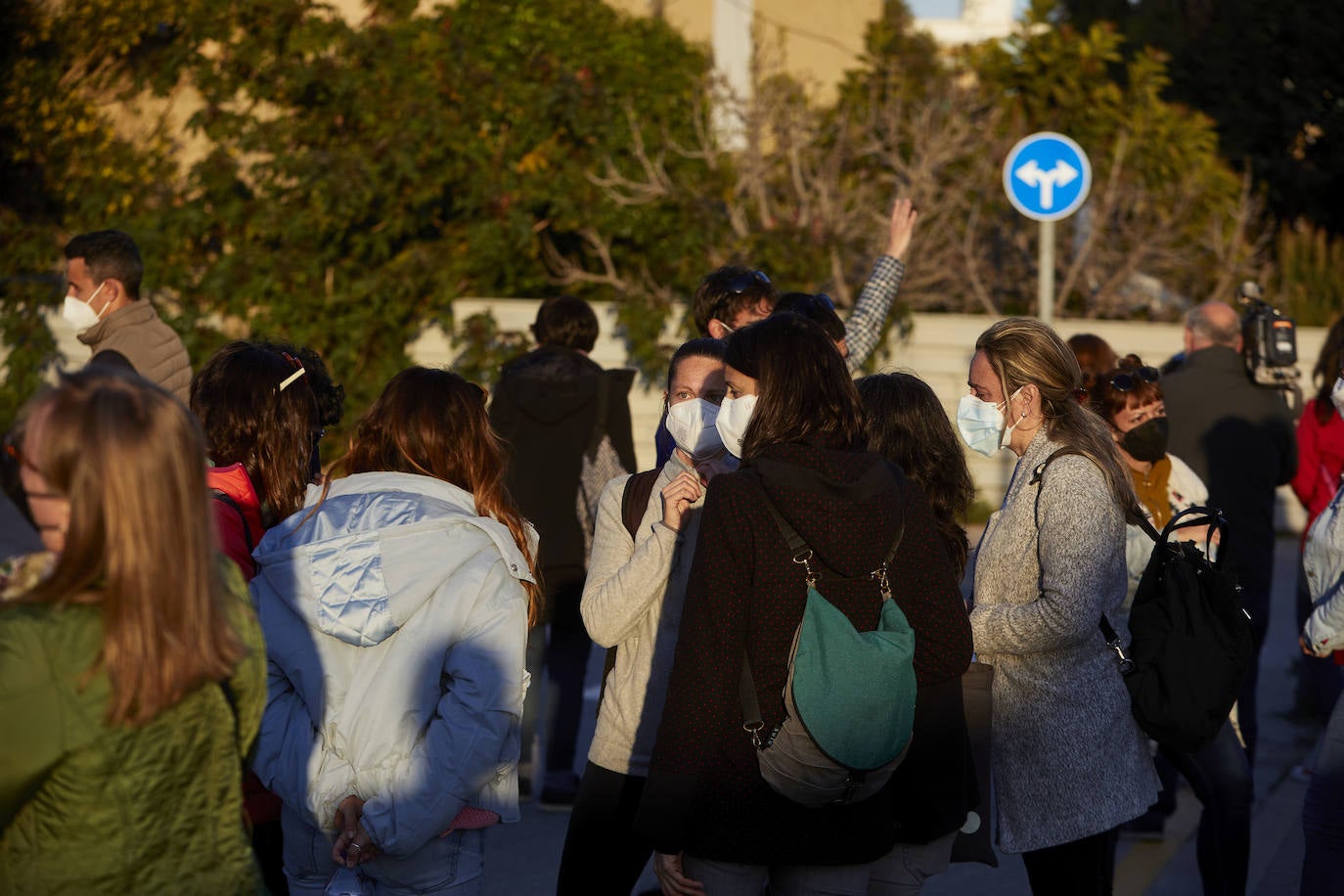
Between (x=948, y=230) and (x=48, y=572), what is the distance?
12.6 meters

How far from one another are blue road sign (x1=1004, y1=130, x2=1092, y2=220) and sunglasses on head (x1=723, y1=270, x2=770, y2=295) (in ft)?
16.1

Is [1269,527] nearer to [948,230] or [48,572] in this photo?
[48,572]

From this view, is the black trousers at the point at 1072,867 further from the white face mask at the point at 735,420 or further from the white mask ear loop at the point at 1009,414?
the white face mask at the point at 735,420

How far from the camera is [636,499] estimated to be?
358cm

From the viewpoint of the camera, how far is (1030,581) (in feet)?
12.1

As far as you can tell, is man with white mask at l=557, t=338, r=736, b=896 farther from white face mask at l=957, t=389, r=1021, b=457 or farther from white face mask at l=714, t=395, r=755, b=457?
white face mask at l=957, t=389, r=1021, b=457

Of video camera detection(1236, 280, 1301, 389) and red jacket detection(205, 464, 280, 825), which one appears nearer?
red jacket detection(205, 464, 280, 825)

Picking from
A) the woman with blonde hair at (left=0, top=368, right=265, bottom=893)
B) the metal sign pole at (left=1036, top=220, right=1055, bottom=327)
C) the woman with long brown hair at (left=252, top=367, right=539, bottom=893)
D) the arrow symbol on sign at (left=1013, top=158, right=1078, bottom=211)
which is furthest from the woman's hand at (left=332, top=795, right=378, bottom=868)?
the arrow symbol on sign at (left=1013, top=158, right=1078, bottom=211)

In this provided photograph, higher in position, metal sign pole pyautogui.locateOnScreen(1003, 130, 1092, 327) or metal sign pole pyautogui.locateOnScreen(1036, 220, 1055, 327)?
metal sign pole pyautogui.locateOnScreen(1003, 130, 1092, 327)

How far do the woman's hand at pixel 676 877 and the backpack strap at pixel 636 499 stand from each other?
837 millimetres

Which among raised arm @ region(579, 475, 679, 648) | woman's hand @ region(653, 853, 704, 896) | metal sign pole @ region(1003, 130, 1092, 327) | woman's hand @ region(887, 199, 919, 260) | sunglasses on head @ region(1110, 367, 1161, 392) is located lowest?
woman's hand @ region(653, 853, 704, 896)

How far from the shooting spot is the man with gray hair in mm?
6121

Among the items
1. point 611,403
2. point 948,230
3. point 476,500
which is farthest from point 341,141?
point 476,500

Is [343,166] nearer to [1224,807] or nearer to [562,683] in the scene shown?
[562,683]
